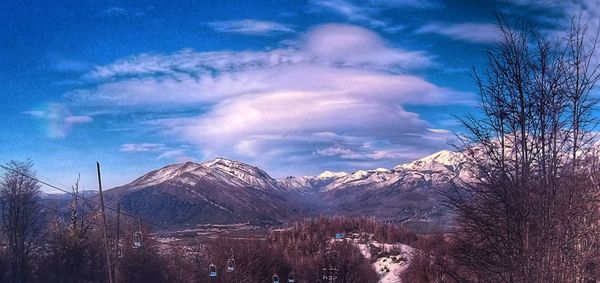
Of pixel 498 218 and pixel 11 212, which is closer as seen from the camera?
pixel 498 218

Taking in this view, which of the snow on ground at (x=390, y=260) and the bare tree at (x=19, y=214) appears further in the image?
the snow on ground at (x=390, y=260)

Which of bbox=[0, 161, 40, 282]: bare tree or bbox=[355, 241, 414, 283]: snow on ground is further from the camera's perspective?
bbox=[355, 241, 414, 283]: snow on ground

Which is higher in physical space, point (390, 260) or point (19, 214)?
→ point (19, 214)

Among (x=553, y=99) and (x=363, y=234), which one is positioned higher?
(x=553, y=99)

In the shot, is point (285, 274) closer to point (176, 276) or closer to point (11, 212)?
point (176, 276)

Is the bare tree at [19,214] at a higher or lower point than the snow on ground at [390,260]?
higher

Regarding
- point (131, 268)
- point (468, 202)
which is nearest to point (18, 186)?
point (131, 268)

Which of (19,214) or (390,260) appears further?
(390,260)

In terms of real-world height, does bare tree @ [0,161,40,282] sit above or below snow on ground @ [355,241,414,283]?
above
